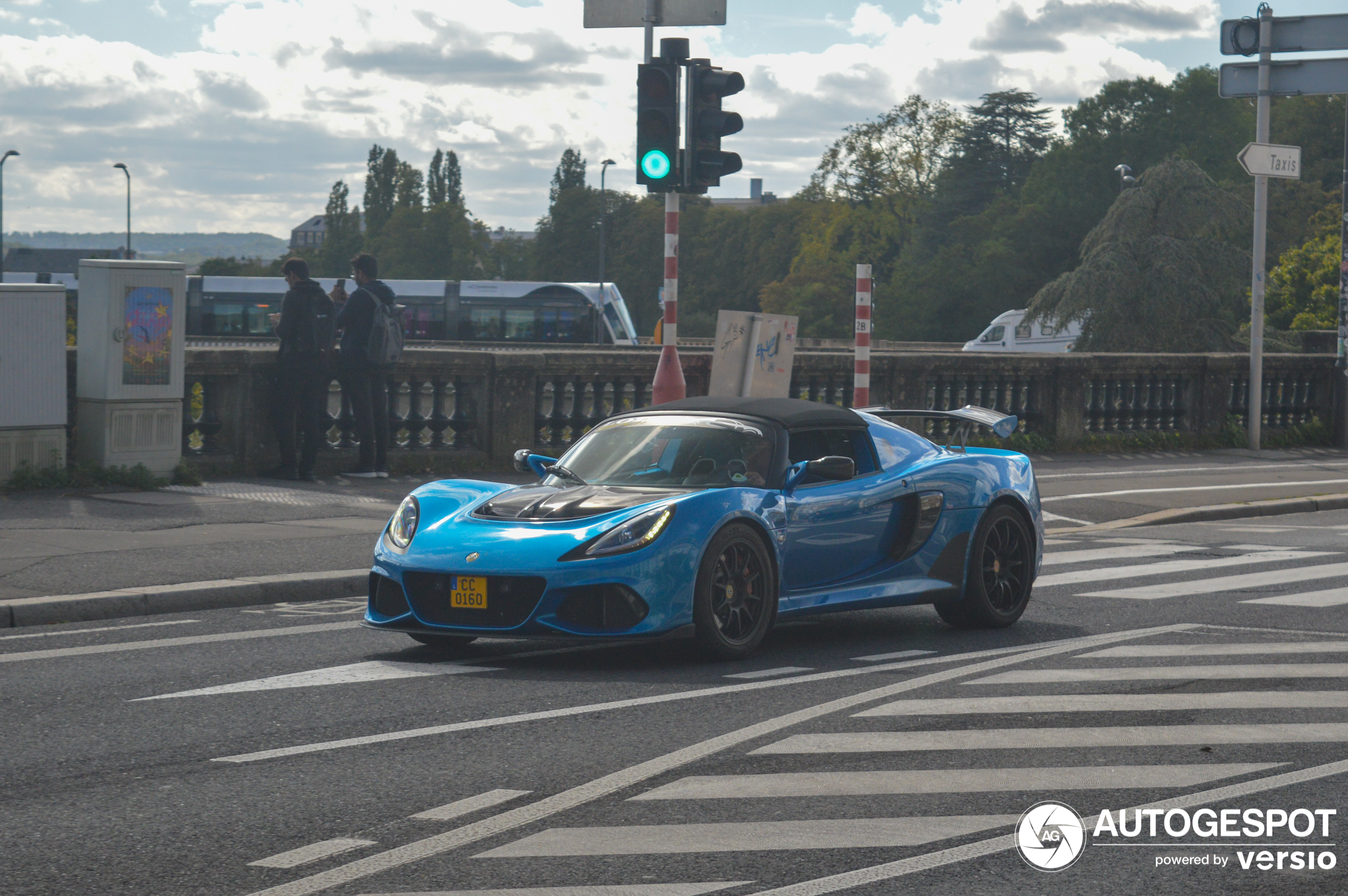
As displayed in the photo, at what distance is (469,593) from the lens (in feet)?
25.3

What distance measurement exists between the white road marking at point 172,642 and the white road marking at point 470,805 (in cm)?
346

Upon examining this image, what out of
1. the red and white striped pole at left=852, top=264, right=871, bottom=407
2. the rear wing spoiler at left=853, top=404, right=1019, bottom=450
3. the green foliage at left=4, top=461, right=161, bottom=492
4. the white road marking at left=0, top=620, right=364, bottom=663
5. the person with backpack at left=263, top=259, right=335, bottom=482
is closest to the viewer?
the white road marking at left=0, top=620, right=364, bottom=663

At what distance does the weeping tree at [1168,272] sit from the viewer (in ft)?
151

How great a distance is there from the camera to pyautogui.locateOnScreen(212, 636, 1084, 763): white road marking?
19.7 ft

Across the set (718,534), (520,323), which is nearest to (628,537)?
(718,534)

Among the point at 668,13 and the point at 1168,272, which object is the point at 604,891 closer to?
the point at 668,13

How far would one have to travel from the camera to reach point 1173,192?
46938mm

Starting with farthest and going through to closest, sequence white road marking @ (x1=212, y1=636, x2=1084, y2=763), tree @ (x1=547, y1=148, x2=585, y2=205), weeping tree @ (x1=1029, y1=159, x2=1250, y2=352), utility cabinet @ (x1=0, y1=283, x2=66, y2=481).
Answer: tree @ (x1=547, y1=148, x2=585, y2=205)
weeping tree @ (x1=1029, y1=159, x2=1250, y2=352)
utility cabinet @ (x1=0, y1=283, x2=66, y2=481)
white road marking @ (x1=212, y1=636, x2=1084, y2=763)

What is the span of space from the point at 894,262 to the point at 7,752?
10708 centimetres

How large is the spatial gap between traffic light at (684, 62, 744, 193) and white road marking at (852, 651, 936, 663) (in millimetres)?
6409

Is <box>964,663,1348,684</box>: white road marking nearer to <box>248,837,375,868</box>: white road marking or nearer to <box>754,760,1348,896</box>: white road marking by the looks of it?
<box>754,760,1348,896</box>: white road marking

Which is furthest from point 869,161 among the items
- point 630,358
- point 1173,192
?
point 630,358
